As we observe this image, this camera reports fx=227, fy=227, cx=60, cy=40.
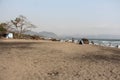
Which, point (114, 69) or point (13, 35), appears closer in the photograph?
point (114, 69)

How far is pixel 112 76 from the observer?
10164 millimetres

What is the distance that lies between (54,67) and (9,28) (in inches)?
1935

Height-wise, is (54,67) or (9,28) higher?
(9,28)

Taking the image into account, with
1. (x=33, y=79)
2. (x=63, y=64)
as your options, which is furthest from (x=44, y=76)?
(x=63, y=64)

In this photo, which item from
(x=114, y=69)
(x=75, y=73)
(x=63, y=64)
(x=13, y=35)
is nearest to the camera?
(x=75, y=73)

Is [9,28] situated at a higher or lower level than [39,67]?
higher

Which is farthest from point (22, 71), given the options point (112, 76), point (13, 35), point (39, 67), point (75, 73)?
point (13, 35)

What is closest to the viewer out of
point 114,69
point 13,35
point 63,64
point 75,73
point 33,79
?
point 33,79

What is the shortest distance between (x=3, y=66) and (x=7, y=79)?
2205 mm

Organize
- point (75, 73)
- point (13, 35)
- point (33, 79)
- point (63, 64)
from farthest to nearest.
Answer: point (13, 35) → point (63, 64) → point (75, 73) → point (33, 79)

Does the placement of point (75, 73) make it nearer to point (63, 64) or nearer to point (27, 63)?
point (63, 64)

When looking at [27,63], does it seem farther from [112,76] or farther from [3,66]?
[112,76]

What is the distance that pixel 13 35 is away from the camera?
189 feet

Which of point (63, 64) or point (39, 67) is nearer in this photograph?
point (39, 67)
